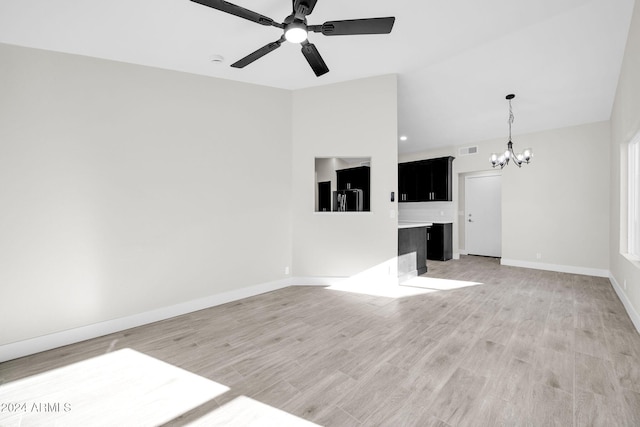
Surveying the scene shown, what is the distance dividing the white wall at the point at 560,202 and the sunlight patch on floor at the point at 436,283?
7.45 ft

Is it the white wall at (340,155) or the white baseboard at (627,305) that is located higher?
the white wall at (340,155)

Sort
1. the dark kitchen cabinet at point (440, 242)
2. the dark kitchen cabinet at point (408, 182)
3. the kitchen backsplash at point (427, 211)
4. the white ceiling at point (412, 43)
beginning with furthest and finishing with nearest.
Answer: the dark kitchen cabinet at point (408, 182) → the kitchen backsplash at point (427, 211) → the dark kitchen cabinet at point (440, 242) → the white ceiling at point (412, 43)

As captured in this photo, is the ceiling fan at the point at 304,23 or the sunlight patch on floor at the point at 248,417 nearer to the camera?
the sunlight patch on floor at the point at 248,417

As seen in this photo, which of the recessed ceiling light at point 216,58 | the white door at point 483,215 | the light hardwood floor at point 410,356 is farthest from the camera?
the white door at point 483,215

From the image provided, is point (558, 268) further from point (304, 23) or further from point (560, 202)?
point (304, 23)

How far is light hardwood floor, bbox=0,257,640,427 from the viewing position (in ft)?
5.43

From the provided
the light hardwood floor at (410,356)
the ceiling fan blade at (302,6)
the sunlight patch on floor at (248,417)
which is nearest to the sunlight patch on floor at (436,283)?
the light hardwood floor at (410,356)

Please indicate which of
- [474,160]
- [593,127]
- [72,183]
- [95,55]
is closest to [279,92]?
[95,55]

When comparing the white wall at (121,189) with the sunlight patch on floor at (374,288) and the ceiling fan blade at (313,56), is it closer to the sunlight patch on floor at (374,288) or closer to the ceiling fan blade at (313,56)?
the sunlight patch on floor at (374,288)

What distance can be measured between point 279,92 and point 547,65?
384 cm

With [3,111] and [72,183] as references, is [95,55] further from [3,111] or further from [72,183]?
[72,183]

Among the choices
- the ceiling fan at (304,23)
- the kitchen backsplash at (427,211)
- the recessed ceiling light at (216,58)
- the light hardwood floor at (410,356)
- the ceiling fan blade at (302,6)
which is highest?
the recessed ceiling light at (216,58)

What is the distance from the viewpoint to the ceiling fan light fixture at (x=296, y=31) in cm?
209

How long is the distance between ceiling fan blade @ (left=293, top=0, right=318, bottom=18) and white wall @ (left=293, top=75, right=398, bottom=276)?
2325 mm
